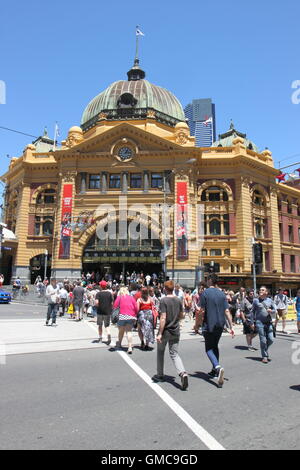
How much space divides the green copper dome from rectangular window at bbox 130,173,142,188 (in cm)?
887

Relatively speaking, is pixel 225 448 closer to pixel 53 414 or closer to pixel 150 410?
pixel 150 410

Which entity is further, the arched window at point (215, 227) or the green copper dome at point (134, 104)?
the green copper dome at point (134, 104)

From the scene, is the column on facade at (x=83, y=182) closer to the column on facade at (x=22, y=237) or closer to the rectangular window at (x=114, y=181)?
the rectangular window at (x=114, y=181)

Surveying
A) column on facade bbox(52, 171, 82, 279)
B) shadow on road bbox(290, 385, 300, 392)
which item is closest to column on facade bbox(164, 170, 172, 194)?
column on facade bbox(52, 171, 82, 279)

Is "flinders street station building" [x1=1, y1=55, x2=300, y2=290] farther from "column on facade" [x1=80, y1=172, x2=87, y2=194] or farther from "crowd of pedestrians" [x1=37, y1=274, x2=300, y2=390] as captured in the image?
"crowd of pedestrians" [x1=37, y1=274, x2=300, y2=390]

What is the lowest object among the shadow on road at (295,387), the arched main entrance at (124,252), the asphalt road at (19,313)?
the asphalt road at (19,313)

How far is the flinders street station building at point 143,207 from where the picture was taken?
3662 cm

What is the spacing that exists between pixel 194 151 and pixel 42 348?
31986 mm

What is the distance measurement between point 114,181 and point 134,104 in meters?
12.2

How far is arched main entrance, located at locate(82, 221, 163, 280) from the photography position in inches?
1435

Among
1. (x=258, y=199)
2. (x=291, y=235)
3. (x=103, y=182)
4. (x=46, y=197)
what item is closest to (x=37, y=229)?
(x=46, y=197)

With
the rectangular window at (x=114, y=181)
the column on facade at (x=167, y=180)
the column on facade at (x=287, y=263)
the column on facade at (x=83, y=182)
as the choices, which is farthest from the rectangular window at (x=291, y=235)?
the column on facade at (x=83, y=182)

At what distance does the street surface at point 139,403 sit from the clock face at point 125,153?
31948 mm
